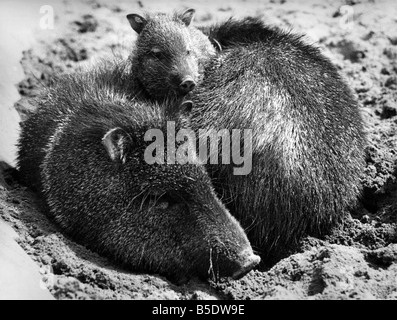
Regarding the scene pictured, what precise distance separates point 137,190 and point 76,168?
0.60m

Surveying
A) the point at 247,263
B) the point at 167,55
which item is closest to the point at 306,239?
the point at 247,263

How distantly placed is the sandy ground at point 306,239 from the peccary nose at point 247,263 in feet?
0.22

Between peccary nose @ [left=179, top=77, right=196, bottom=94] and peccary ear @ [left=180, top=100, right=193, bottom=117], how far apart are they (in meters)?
0.34

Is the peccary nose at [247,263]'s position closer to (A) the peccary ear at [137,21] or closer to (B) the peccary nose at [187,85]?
(B) the peccary nose at [187,85]

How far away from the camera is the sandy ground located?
5246 mm

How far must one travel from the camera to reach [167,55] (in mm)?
7047

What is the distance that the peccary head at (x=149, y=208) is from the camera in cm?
553

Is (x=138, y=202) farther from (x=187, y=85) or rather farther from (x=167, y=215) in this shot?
(x=187, y=85)

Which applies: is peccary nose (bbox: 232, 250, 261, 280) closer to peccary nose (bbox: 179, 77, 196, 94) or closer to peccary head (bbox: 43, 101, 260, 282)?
peccary head (bbox: 43, 101, 260, 282)

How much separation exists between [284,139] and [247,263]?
1.13 m

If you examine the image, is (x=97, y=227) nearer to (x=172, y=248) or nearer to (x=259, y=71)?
(x=172, y=248)

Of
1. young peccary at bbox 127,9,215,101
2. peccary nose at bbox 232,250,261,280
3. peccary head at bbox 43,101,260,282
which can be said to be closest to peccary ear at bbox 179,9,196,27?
young peccary at bbox 127,9,215,101

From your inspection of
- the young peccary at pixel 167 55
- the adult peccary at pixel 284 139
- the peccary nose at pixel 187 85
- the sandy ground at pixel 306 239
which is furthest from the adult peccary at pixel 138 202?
the young peccary at pixel 167 55

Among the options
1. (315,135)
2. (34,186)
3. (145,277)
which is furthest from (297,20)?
(145,277)
